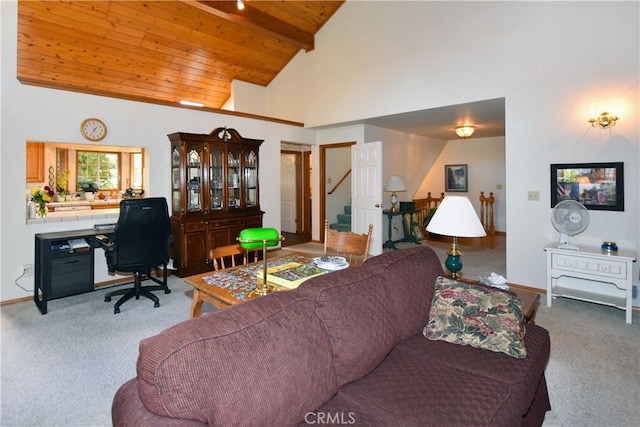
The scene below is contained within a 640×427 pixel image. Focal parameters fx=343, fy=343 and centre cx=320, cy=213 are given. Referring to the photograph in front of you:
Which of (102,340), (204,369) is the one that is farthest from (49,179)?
(204,369)

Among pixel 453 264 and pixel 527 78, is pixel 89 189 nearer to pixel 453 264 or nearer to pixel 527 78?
pixel 453 264

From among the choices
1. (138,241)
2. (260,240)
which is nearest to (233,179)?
(138,241)

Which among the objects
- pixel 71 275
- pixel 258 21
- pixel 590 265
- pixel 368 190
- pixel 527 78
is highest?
pixel 258 21

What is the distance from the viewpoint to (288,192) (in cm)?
830

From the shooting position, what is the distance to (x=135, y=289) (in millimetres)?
3660

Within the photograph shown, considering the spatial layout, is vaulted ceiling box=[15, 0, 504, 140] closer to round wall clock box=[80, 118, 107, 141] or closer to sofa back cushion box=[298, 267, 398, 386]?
round wall clock box=[80, 118, 107, 141]

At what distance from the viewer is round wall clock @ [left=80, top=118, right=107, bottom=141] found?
397 centimetres

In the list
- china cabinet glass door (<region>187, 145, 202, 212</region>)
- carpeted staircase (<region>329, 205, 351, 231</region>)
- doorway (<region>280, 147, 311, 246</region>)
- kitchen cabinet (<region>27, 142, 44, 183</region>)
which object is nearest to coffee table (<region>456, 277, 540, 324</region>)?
china cabinet glass door (<region>187, 145, 202, 212</region>)

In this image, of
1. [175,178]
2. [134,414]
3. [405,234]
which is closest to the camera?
[134,414]

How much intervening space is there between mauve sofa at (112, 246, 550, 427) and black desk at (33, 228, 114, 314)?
301 centimetres

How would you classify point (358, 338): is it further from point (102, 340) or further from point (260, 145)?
point (260, 145)

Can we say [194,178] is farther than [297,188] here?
No

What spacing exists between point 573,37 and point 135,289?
17.7 ft

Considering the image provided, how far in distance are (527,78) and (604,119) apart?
0.92 metres
